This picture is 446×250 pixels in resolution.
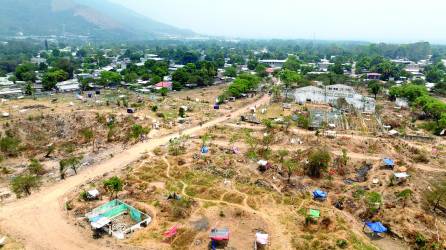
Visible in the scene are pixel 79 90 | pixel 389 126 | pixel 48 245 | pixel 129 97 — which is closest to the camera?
pixel 48 245

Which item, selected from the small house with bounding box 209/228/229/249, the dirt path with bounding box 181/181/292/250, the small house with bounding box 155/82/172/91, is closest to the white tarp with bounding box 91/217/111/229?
the dirt path with bounding box 181/181/292/250

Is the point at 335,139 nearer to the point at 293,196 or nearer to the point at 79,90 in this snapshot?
the point at 293,196

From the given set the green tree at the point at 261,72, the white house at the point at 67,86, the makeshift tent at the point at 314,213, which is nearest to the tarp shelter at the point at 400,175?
the makeshift tent at the point at 314,213

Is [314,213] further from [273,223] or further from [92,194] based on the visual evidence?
[92,194]

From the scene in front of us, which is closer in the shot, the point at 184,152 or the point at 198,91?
the point at 184,152

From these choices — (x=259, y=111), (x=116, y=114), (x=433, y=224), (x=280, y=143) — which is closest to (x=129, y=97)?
(x=116, y=114)

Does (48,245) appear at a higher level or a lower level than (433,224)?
lower

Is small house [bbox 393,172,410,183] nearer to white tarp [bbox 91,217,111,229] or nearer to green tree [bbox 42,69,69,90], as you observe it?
white tarp [bbox 91,217,111,229]
